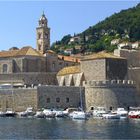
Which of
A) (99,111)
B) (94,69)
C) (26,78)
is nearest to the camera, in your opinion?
(99,111)

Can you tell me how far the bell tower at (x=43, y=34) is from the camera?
78125mm

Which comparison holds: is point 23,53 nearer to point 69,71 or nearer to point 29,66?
point 29,66

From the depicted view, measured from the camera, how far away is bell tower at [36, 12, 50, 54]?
78.1 metres

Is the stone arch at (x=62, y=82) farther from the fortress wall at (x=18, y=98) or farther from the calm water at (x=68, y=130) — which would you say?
the calm water at (x=68, y=130)

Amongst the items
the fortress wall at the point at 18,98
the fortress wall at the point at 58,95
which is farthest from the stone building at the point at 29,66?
the fortress wall at the point at 58,95

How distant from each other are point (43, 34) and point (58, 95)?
18.7m

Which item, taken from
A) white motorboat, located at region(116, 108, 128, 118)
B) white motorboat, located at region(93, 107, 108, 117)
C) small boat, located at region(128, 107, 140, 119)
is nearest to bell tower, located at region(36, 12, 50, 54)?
white motorboat, located at region(93, 107, 108, 117)

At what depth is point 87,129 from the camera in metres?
43.4

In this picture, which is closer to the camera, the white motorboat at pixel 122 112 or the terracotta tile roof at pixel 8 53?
the white motorboat at pixel 122 112

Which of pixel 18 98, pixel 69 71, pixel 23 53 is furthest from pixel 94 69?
pixel 23 53

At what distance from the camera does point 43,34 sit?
3078 inches

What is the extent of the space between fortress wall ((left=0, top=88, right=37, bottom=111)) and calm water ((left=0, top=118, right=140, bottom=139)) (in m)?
11.8

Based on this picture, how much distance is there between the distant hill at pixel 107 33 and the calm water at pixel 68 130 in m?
63.4

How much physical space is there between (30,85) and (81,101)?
8.30 metres
